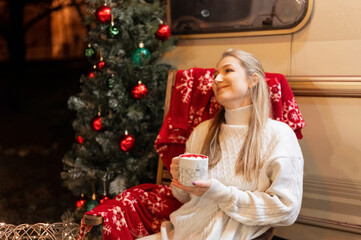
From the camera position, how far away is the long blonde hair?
1530 mm

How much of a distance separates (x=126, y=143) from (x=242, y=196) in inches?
37.9

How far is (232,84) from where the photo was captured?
1585 millimetres

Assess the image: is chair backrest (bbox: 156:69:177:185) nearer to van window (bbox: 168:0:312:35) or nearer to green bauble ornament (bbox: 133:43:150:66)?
green bauble ornament (bbox: 133:43:150:66)

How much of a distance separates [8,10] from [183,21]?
1814 millimetres

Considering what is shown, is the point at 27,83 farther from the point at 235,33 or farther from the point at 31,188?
the point at 235,33

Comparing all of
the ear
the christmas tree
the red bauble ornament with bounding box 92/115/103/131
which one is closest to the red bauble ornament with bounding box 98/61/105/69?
the christmas tree

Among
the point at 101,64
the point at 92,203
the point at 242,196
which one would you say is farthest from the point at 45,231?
the point at 242,196

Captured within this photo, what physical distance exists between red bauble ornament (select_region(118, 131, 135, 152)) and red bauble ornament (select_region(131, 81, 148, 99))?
0.83 ft

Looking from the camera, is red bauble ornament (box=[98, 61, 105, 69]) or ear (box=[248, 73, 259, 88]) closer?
ear (box=[248, 73, 259, 88])

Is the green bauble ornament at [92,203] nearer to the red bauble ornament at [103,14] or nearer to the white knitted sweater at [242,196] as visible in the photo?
the white knitted sweater at [242,196]

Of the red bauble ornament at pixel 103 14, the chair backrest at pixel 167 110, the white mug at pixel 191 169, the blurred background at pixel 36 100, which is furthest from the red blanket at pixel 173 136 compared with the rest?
the blurred background at pixel 36 100

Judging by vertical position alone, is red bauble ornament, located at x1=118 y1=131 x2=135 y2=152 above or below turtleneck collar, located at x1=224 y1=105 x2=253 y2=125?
below

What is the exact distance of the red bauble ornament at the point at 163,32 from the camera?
227 centimetres

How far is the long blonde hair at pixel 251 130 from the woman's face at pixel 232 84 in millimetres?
25
